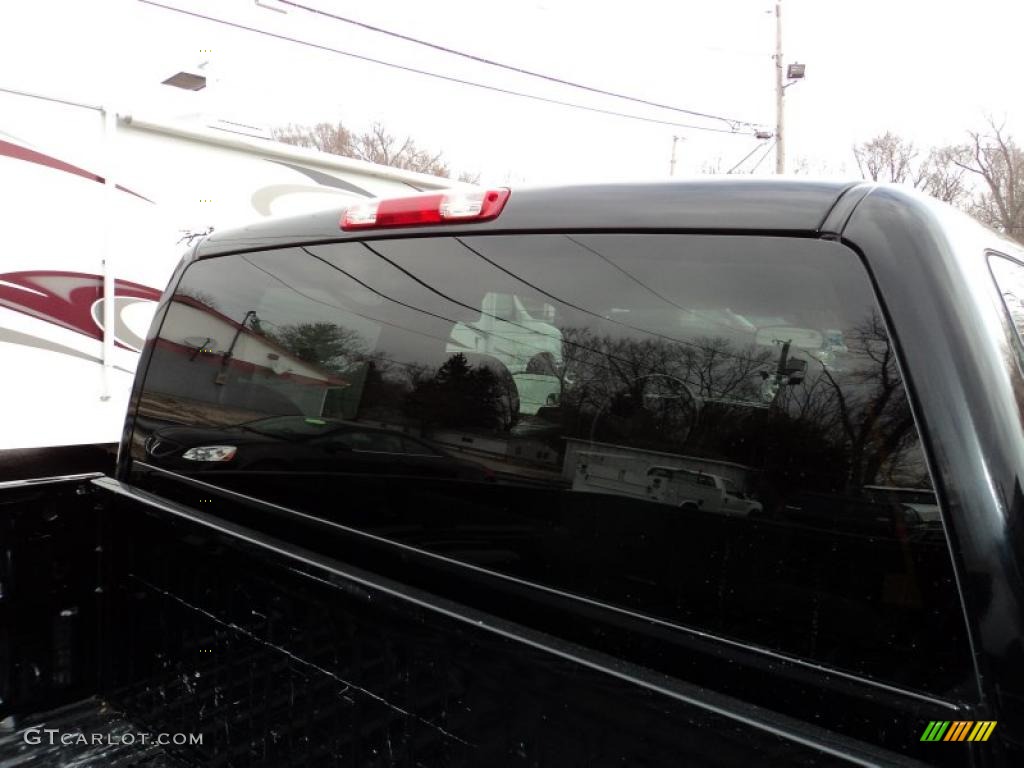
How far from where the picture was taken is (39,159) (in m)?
4.82

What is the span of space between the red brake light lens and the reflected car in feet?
1.64

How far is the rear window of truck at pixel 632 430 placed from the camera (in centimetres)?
123

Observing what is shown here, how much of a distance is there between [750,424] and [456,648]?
70cm

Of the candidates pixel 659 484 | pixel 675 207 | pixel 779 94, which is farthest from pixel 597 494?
pixel 779 94

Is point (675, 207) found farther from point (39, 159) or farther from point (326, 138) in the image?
point (326, 138)

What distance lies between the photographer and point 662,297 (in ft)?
4.93

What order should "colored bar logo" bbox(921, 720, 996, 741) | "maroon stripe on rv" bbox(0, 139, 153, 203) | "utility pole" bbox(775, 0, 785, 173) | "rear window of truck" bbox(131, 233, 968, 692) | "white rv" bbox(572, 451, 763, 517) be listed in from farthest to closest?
"utility pole" bbox(775, 0, 785, 173)
"maroon stripe on rv" bbox(0, 139, 153, 203)
"white rv" bbox(572, 451, 763, 517)
"rear window of truck" bbox(131, 233, 968, 692)
"colored bar logo" bbox(921, 720, 996, 741)

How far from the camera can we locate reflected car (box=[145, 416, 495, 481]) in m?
1.81

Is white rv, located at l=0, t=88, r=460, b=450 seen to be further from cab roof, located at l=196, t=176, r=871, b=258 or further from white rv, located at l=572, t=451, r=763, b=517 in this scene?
white rv, located at l=572, t=451, r=763, b=517

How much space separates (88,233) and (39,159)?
496mm

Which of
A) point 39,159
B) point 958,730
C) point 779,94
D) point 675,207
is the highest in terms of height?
point 779,94

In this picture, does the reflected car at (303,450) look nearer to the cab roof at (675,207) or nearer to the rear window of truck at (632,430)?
the rear window of truck at (632,430)

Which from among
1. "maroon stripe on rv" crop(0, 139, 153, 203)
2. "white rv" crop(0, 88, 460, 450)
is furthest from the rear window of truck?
"maroon stripe on rv" crop(0, 139, 153, 203)

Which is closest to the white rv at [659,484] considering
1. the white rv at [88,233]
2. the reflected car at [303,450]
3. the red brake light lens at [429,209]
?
the reflected car at [303,450]
